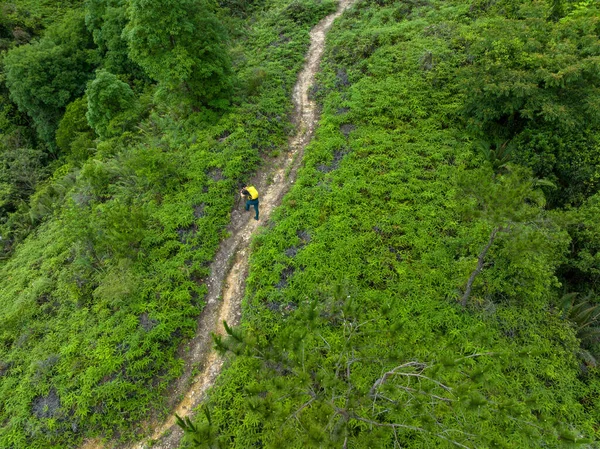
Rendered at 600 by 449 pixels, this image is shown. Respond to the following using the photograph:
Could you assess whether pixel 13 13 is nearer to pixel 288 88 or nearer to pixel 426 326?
pixel 288 88

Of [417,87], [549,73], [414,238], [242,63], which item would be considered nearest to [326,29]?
[242,63]

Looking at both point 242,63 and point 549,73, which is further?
point 242,63

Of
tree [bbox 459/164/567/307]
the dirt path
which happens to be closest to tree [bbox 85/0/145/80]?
the dirt path

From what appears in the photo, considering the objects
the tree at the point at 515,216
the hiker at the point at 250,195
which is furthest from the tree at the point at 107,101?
the tree at the point at 515,216

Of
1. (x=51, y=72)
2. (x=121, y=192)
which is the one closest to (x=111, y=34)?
(x=51, y=72)

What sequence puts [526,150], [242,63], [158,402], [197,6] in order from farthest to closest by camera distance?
[242,63], [197,6], [526,150], [158,402]

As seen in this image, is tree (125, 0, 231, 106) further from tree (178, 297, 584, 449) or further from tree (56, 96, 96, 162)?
tree (178, 297, 584, 449)

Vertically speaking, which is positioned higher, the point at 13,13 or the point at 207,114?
the point at 13,13
